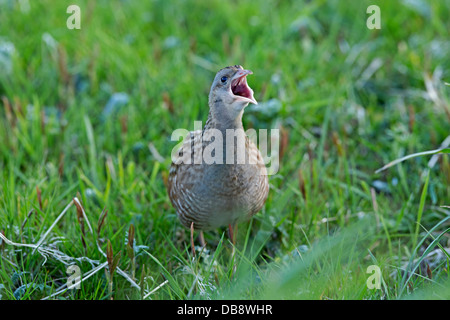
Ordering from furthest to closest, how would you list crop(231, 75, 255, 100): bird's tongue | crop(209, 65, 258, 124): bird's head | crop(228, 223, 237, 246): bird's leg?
1. crop(228, 223, 237, 246): bird's leg
2. crop(231, 75, 255, 100): bird's tongue
3. crop(209, 65, 258, 124): bird's head

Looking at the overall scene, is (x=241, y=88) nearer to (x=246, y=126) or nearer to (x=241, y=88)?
(x=241, y=88)

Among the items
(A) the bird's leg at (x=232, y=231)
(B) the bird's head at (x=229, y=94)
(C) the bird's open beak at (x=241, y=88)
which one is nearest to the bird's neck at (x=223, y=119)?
(B) the bird's head at (x=229, y=94)

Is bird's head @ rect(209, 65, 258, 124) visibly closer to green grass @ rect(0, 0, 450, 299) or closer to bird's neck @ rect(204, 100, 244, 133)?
bird's neck @ rect(204, 100, 244, 133)

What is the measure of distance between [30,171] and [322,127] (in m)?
2.01

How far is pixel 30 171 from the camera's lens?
12.3 feet

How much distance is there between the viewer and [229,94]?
2.85 meters

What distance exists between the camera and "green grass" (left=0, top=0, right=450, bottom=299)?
2945mm

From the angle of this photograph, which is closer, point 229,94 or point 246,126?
point 229,94

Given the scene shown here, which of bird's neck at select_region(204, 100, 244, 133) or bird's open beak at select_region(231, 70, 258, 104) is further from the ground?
bird's open beak at select_region(231, 70, 258, 104)

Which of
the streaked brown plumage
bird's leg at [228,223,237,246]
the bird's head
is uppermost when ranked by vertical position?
the bird's head

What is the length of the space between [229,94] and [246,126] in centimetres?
139

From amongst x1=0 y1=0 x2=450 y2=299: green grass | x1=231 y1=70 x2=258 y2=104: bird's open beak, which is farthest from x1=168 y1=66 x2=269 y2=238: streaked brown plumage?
x1=0 y1=0 x2=450 y2=299: green grass

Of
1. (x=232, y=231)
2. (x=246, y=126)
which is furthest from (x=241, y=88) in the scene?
(x=246, y=126)

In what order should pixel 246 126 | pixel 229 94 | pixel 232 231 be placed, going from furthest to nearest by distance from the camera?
1. pixel 246 126
2. pixel 232 231
3. pixel 229 94
